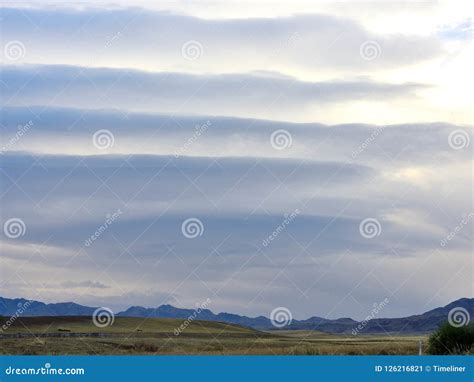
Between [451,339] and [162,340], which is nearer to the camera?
[451,339]

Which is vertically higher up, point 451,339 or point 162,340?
point 162,340

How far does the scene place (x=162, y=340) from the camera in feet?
294

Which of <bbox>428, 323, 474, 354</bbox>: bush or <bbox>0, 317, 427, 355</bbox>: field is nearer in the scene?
<bbox>428, 323, 474, 354</bbox>: bush

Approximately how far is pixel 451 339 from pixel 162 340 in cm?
5250

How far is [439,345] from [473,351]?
2852mm

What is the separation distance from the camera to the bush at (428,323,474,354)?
40719 millimetres

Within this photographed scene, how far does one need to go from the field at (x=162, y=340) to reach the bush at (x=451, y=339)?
245 inches

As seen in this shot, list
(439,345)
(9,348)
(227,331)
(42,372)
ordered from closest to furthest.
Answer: (42,372), (439,345), (9,348), (227,331)

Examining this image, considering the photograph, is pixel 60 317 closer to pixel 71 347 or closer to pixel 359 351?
pixel 71 347

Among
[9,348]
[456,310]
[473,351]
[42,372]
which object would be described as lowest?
[42,372]

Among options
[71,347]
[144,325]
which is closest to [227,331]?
[144,325]

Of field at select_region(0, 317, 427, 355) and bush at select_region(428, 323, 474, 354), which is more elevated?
field at select_region(0, 317, 427, 355)

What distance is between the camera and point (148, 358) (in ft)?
102

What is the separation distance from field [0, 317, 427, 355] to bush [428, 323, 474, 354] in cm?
622
